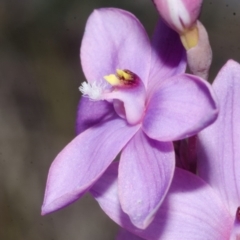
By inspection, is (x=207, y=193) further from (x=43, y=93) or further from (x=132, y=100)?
(x=43, y=93)

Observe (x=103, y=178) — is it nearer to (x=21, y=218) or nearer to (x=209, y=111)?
(x=209, y=111)

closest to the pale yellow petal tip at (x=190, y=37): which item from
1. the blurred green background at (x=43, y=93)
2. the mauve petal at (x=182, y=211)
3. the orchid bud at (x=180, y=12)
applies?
the orchid bud at (x=180, y=12)

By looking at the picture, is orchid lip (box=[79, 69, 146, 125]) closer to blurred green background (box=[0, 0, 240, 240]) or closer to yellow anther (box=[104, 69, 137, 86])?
yellow anther (box=[104, 69, 137, 86])

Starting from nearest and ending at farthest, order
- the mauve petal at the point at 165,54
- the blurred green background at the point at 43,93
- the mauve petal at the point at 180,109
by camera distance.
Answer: the mauve petal at the point at 180,109 → the mauve petal at the point at 165,54 → the blurred green background at the point at 43,93

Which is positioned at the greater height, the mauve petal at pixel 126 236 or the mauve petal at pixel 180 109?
the mauve petal at pixel 180 109

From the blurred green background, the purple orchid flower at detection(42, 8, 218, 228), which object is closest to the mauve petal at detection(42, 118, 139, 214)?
the purple orchid flower at detection(42, 8, 218, 228)

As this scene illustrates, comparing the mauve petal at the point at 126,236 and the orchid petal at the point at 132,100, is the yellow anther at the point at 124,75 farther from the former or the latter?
the mauve petal at the point at 126,236
